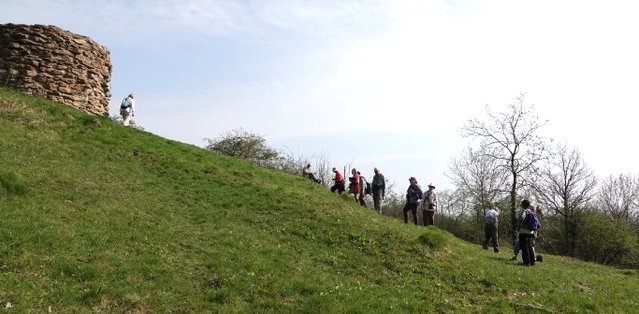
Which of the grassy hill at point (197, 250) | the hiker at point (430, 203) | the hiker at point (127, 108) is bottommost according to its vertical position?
the grassy hill at point (197, 250)

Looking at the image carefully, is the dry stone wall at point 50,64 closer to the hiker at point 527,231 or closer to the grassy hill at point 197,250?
the grassy hill at point 197,250

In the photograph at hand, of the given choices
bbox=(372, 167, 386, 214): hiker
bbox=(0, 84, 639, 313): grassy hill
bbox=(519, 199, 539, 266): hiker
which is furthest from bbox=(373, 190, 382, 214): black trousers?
bbox=(519, 199, 539, 266): hiker

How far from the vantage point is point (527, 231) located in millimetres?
16422

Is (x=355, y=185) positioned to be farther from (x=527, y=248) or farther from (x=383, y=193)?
(x=527, y=248)

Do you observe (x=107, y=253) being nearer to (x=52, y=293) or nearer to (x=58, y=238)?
(x=58, y=238)

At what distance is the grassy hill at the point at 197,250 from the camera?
32.5ft

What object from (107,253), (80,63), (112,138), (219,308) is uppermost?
(80,63)

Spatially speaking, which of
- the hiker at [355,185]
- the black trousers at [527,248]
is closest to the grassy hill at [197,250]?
the black trousers at [527,248]

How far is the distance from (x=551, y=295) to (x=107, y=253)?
10.8 m

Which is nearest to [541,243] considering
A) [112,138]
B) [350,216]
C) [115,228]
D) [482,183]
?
[482,183]

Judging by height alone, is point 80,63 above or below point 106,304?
above

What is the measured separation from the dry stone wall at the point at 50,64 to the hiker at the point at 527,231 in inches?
797

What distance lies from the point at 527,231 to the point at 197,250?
1056 centimetres

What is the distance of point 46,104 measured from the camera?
71.4 ft
